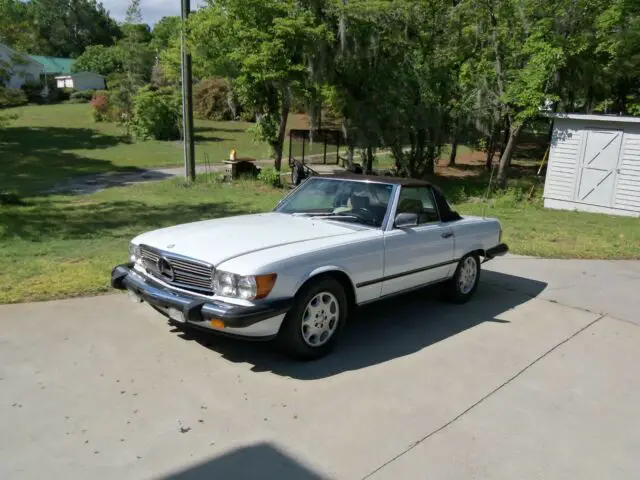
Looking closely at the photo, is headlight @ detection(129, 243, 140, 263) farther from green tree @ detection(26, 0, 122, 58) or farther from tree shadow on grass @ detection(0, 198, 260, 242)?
green tree @ detection(26, 0, 122, 58)

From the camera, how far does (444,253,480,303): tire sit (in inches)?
236

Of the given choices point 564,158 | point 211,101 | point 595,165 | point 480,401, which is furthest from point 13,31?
point 211,101

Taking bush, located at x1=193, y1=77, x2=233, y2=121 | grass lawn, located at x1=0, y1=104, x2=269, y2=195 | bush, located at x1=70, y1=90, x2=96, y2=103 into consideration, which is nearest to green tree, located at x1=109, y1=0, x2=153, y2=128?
grass lawn, located at x1=0, y1=104, x2=269, y2=195

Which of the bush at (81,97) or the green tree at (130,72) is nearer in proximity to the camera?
the green tree at (130,72)

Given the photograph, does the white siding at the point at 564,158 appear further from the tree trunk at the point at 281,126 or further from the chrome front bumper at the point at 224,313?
the chrome front bumper at the point at 224,313

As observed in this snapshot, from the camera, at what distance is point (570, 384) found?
4.24 metres

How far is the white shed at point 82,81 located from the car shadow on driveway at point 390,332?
225 feet

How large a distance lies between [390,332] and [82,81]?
71215 mm

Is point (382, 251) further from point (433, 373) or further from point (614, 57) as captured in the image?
point (614, 57)

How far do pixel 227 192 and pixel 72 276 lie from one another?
391 inches

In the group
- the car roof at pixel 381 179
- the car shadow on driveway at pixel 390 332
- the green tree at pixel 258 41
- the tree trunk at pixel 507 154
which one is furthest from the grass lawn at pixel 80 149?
the tree trunk at pixel 507 154

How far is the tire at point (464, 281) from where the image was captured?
19.6ft

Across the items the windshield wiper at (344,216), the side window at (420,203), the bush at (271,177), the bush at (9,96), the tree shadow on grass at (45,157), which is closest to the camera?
the windshield wiper at (344,216)

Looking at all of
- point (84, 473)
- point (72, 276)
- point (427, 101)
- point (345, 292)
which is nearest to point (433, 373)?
point (345, 292)
